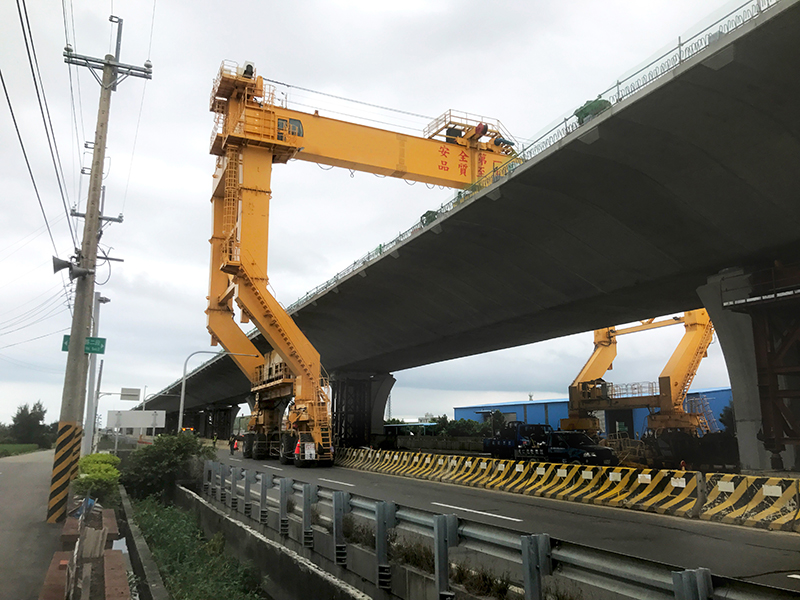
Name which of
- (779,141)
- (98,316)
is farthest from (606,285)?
(98,316)

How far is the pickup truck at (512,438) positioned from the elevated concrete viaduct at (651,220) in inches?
196

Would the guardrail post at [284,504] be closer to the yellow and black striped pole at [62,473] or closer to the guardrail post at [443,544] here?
the guardrail post at [443,544]

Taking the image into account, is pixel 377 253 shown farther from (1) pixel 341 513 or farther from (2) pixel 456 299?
(1) pixel 341 513

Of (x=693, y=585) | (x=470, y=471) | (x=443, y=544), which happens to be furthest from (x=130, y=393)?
(x=693, y=585)

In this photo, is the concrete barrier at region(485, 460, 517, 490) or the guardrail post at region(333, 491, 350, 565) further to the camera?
the concrete barrier at region(485, 460, 517, 490)

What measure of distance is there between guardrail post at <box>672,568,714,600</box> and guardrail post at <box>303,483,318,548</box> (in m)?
6.85

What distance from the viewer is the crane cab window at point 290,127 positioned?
2852 cm

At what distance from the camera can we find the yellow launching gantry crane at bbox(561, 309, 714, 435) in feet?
124

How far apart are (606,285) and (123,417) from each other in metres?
35.6

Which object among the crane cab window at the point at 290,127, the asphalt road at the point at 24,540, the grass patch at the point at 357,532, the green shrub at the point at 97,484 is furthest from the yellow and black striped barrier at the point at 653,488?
the crane cab window at the point at 290,127

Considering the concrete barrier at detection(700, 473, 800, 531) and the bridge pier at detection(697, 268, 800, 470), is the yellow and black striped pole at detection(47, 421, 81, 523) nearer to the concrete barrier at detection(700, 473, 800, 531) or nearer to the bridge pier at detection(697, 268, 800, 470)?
the concrete barrier at detection(700, 473, 800, 531)

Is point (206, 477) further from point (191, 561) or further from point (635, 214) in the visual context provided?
point (635, 214)

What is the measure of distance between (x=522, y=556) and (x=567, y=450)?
17313mm

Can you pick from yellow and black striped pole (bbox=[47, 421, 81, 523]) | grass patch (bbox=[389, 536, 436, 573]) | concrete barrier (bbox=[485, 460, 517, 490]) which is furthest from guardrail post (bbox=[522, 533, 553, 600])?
concrete barrier (bbox=[485, 460, 517, 490])
